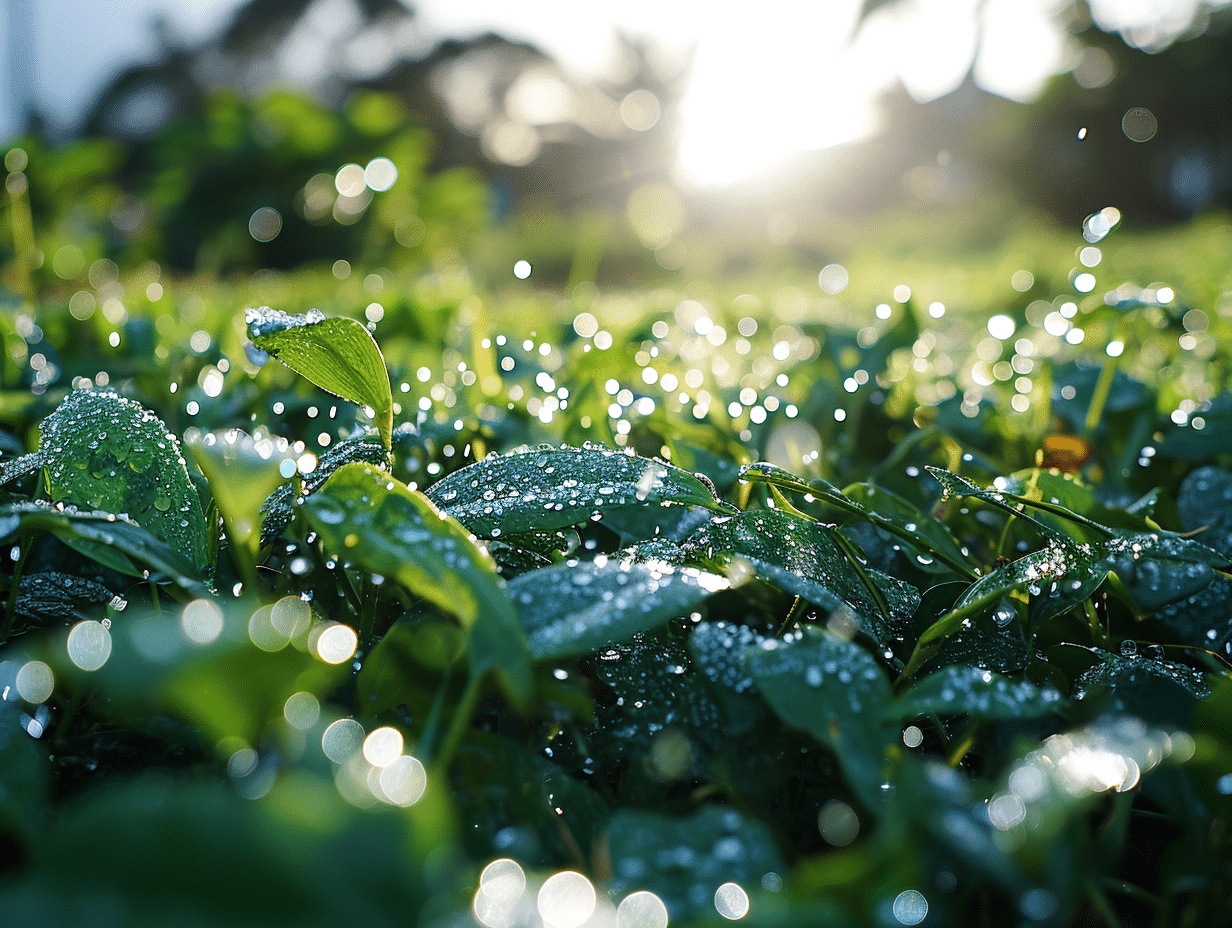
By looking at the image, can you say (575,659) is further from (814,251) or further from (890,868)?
(814,251)

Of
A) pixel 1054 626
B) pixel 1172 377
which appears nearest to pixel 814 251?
pixel 1172 377

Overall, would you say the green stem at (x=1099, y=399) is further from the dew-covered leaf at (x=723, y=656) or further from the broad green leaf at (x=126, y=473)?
the broad green leaf at (x=126, y=473)

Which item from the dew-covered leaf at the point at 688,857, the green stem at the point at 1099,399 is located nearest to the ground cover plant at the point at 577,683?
the dew-covered leaf at the point at 688,857

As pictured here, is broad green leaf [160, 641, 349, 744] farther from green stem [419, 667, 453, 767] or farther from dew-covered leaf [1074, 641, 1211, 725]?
dew-covered leaf [1074, 641, 1211, 725]

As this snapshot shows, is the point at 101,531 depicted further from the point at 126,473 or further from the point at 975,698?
the point at 975,698

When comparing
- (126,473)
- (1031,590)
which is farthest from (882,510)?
(126,473)

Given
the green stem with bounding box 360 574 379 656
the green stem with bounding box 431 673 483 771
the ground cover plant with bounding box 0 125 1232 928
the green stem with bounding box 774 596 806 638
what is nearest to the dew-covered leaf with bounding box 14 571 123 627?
the ground cover plant with bounding box 0 125 1232 928

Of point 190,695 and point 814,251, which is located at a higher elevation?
point 190,695
